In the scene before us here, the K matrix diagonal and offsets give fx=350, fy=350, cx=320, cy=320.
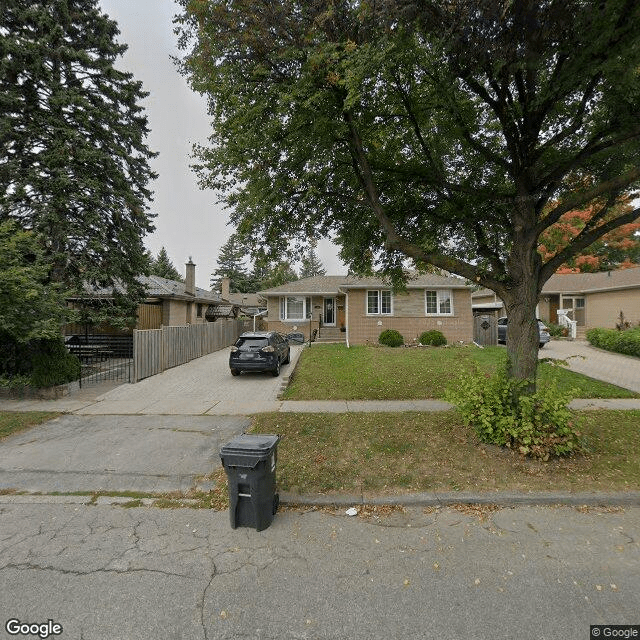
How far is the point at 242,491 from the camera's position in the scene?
373 centimetres

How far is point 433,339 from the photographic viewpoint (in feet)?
62.0

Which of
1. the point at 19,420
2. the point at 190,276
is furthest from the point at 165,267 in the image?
the point at 19,420

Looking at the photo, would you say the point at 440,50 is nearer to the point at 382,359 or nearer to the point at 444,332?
the point at 382,359

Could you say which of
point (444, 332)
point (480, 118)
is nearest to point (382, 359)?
point (444, 332)

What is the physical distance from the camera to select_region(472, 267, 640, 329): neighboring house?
22.2m

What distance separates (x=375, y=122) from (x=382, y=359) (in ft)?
30.0

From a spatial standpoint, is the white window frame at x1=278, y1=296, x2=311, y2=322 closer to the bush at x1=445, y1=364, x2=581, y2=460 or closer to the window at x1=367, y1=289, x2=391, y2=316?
the window at x1=367, y1=289, x2=391, y2=316

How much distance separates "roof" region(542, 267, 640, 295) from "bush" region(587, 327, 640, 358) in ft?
21.5

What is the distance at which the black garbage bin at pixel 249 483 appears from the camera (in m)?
3.65

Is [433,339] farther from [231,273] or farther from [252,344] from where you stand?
[231,273]

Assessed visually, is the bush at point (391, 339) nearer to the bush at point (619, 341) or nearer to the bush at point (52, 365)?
the bush at point (619, 341)

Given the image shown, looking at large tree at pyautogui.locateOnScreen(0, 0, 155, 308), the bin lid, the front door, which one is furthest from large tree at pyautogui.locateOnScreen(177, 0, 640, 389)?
the front door

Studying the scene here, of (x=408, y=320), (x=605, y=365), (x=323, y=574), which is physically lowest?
(x=323, y=574)

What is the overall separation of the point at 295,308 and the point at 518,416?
18822mm
